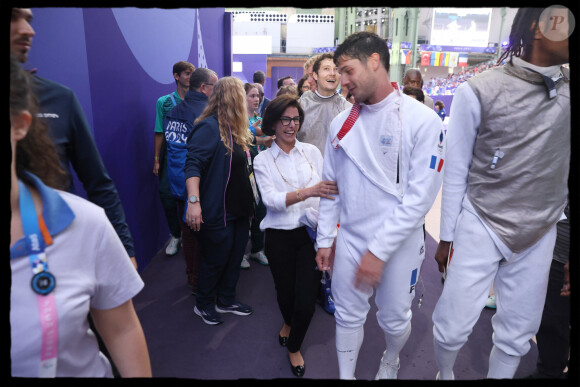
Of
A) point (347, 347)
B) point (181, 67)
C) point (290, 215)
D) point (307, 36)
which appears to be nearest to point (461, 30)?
point (307, 36)

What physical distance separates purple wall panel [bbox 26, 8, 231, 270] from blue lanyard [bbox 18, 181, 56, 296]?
4.97 feet

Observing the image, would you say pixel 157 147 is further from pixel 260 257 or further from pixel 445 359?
pixel 445 359

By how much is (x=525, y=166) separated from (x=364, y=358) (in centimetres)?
147

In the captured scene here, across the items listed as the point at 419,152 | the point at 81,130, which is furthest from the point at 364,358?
the point at 81,130

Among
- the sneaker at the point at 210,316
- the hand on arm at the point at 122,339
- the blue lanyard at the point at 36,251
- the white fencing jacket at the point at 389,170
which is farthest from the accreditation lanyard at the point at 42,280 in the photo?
the sneaker at the point at 210,316

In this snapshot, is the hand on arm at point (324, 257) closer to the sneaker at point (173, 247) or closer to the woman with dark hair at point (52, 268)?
the woman with dark hair at point (52, 268)

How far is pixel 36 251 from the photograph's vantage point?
2.53 ft

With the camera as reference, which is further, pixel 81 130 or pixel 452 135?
pixel 452 135

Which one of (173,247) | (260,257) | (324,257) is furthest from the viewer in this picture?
(173,247)

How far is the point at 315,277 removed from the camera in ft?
6.86

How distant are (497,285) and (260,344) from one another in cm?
149

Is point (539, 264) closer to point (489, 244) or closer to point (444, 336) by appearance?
point (489, 244)

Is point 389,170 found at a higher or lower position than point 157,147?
higher
